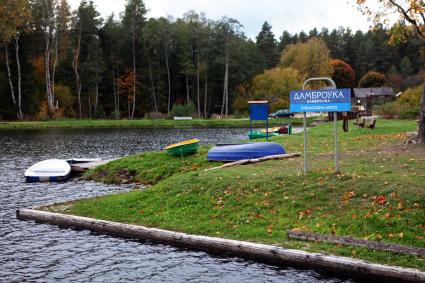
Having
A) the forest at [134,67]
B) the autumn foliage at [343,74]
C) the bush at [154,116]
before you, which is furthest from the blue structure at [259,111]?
the autumn foliage at [343,74]

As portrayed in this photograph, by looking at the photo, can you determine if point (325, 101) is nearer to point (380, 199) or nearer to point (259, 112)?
point (380, 199)

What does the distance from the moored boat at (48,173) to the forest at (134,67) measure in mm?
56902

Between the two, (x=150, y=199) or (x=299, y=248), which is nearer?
(x=299, y=248)

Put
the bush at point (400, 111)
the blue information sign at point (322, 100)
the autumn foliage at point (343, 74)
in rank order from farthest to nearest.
Result: the autumn foliage at point (343, 74) < the bush at point (400, 111) < the blue information sign at point (322, 100)

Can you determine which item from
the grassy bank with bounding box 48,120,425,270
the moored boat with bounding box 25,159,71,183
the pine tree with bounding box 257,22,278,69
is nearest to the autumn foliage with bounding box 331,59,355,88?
the pine tree with bounding box 257,22,278,69

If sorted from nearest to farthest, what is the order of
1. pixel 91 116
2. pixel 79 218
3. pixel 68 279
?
pixel 68 279
pixel 79 218
pixel 91 116

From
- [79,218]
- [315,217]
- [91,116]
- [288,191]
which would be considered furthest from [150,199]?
[91,116]

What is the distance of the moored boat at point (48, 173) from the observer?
26.0 metres

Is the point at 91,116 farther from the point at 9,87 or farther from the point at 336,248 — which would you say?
the point at 336,248

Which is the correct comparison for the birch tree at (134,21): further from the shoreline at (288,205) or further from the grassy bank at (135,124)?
the shoreline at (288,205)

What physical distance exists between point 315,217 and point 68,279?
20.0ft

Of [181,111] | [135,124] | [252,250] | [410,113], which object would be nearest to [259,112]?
[252,250]

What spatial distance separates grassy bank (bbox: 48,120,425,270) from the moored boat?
27.0 feet

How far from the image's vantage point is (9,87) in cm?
8256
